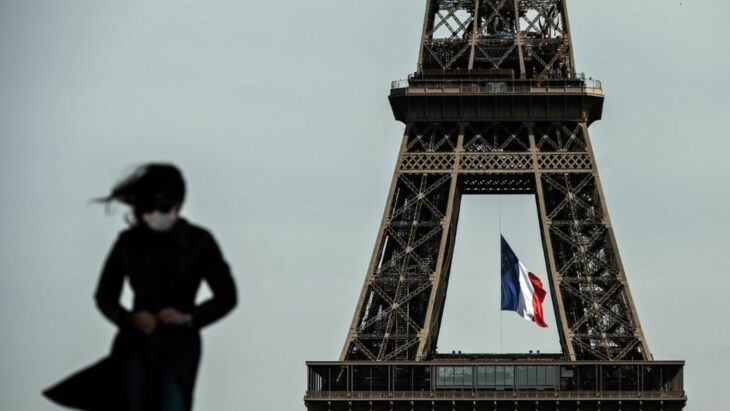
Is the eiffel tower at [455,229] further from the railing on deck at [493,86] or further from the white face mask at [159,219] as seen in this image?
the white face mask at [159,219]

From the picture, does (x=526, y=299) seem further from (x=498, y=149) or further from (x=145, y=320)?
(x=145, y=320)

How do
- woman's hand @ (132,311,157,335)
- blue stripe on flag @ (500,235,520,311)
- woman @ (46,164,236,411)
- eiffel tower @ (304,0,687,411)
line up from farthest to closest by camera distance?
blue stripe on flag @ (500,235,520,311), eiffel tower @ (304,0,687,411), woman @ (46,164,236,411), woman's hand @ (132,311,157,335)

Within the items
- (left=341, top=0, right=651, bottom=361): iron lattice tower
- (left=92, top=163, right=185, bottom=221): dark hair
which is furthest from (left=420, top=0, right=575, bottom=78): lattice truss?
(left=92, top=163, right=185, bottom=221): dark hair

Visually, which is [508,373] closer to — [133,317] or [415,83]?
[415,83]

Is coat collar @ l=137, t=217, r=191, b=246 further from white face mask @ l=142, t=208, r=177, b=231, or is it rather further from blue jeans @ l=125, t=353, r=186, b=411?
blue jeans @ l=125, t=353, r=186, b=411

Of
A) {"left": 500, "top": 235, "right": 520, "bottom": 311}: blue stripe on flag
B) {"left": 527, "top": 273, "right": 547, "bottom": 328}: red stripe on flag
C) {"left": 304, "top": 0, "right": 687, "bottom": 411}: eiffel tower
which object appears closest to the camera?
{"left": 304, "top": 0, "right": 687, "bottom": 411}: eiffel tower

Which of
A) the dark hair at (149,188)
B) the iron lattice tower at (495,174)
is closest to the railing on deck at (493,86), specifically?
the iron lattice tower at (495,174)

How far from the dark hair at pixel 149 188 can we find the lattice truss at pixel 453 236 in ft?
313

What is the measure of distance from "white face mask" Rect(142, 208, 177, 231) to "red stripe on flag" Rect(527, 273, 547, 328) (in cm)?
10371

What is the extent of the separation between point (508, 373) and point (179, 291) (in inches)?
3833

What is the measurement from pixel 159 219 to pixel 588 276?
319 ft

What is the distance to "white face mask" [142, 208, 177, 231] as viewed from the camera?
11297 mm

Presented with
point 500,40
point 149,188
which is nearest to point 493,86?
point 500,40

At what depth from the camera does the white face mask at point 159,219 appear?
1130cm
